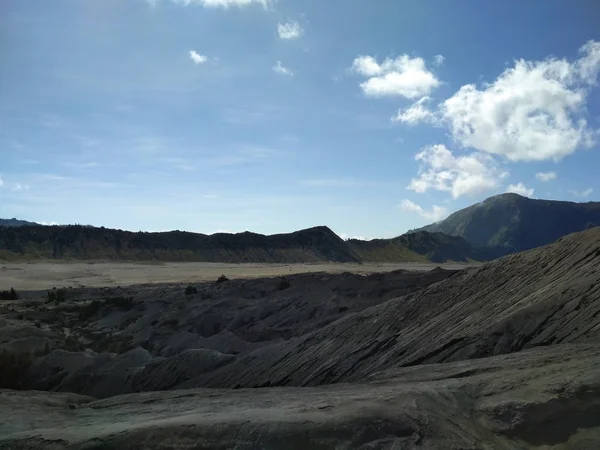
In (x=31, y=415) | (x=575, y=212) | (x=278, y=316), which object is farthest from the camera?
(x=575, y=212)

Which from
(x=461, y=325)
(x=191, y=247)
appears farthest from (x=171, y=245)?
(x=461, y=325)

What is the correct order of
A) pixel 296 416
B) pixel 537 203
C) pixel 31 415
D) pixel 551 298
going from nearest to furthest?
pixel 296 416
pixel 31 415
pixel 551 298
pixel 537 203

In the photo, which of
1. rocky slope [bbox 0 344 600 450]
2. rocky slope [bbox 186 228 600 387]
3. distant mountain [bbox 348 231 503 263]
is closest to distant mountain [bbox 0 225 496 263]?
distant mountain [bbox 348 231 503 263]

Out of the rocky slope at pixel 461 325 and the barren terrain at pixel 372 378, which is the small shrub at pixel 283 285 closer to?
the barren terrain at pixel 372 378

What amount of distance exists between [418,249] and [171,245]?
61262 mm

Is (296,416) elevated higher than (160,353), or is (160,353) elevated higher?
(296,416)

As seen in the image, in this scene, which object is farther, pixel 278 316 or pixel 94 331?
pixel 94 331

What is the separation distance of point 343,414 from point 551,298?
5.36 meters

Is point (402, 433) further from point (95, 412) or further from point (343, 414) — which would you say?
point (95, 412)

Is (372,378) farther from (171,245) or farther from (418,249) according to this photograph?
(418,249)

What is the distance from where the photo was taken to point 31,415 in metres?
7.99

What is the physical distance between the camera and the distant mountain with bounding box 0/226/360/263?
95000 millimetres

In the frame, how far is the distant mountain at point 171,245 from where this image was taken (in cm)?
9500

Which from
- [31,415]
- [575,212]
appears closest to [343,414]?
[31,415]
